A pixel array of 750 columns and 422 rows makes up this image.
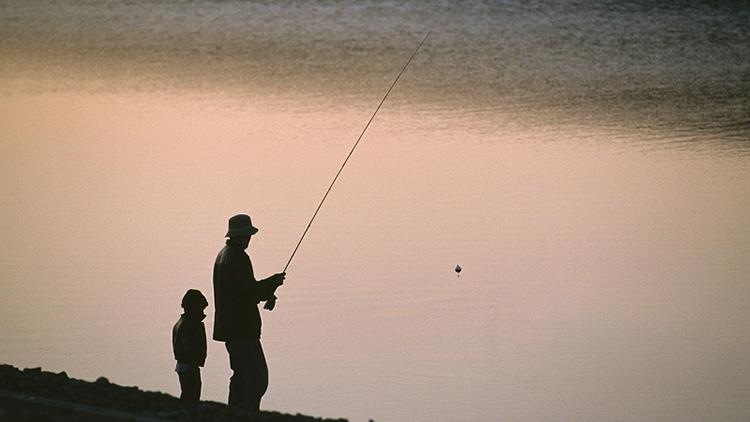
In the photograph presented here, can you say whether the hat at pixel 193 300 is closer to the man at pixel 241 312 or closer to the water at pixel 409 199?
the man at pixel 241 312

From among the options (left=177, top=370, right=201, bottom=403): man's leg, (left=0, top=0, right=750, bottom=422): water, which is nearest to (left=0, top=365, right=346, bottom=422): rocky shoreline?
(left=177, top=370, right=201, bottom=403): man's leg

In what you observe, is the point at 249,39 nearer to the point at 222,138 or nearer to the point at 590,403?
the point at 222,138

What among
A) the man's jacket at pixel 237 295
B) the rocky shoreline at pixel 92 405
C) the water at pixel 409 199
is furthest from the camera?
the water at pixel 409 199

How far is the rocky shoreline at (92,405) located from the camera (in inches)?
179

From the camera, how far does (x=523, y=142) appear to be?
15.4 meters

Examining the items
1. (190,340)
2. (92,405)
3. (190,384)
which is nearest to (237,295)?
(190,340)

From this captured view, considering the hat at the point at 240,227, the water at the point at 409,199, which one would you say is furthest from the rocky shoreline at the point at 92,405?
the water at the point at 409,199

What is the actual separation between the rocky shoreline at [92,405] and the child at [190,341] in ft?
0.69

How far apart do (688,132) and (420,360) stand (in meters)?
9.41

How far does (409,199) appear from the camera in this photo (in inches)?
500

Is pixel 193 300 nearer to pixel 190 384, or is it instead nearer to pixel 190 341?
pixel 190 341

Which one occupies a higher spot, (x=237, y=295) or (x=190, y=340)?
(x=237, y=295)

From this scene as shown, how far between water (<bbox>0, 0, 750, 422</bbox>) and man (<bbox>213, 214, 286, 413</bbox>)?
1.52 meters

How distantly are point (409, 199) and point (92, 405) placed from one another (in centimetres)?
794
